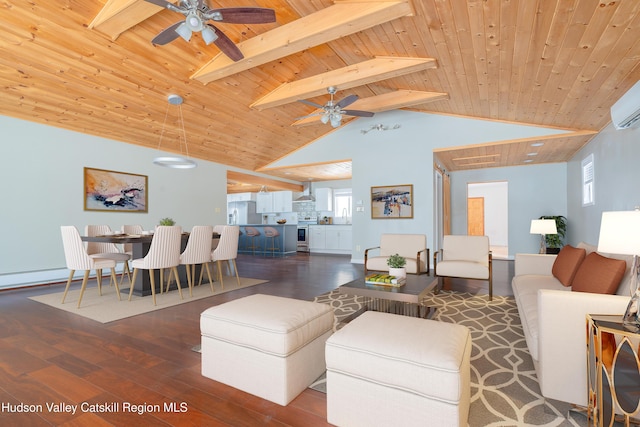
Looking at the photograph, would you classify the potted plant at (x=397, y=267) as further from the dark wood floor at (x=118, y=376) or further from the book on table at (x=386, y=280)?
the dark wood floor at (x=118, y=376)

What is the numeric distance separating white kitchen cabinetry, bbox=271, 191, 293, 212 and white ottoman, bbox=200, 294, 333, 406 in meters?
8.69

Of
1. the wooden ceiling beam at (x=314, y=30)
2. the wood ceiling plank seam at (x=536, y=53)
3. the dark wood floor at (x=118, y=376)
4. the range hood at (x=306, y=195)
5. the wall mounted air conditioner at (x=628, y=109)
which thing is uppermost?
the wooden ceiling beam at (x=314, y=30)

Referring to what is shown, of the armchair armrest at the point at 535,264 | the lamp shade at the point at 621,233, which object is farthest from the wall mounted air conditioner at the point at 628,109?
the lamp shade at the point at 621,233

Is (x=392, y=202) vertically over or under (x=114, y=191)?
under

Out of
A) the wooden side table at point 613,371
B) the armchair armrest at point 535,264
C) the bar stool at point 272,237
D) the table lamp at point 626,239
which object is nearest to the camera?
the wooden side table at point 613,371

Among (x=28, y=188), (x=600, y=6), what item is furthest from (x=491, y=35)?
(x=28, y=188)

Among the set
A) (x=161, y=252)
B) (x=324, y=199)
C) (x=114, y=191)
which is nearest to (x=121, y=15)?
(x=161, y=252)

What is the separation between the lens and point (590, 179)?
531 cm

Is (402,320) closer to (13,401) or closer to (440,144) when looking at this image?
(13,401)

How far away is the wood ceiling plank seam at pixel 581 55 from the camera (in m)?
2.17

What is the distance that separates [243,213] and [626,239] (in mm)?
10587

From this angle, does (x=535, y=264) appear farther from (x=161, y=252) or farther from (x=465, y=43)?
(x=161, y=252)

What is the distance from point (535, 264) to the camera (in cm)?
346

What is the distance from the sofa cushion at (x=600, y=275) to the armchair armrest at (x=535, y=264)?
1.11 m
